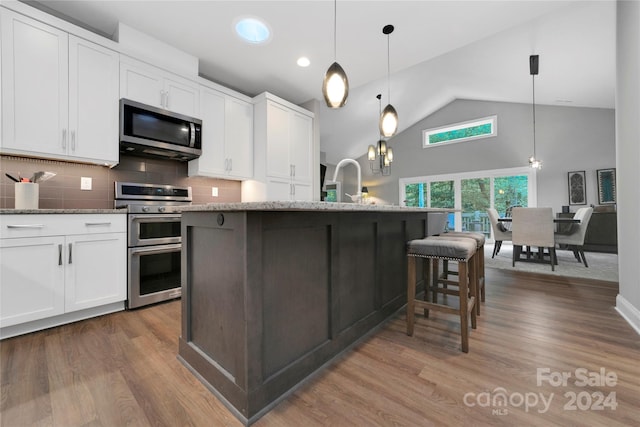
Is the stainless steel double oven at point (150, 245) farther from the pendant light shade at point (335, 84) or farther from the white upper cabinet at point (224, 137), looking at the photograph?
the pendant light shade at point (335, 84)

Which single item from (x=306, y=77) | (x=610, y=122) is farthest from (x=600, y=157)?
(x=306, y=77)

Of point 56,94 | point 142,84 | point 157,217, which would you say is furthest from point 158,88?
point 157,217

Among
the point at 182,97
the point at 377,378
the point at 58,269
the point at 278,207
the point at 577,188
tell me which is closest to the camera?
the point at 278,207

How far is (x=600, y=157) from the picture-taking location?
5668 millimetres

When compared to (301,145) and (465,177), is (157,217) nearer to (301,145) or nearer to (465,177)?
(301,145)

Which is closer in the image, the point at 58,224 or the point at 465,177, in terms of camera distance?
the point at 58,224

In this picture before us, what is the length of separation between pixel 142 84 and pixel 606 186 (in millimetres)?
8447

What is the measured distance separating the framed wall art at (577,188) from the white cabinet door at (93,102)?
8374 mm

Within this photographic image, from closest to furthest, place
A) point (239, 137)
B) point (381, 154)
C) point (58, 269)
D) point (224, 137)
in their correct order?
point (58, 269) → point (224, 137) → point (239, 137) → point (381, 154)

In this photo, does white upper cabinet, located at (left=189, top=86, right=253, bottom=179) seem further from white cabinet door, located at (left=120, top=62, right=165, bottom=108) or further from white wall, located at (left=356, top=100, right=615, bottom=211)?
white wall, located at (left=356, top=100, right=615, bottom=211)

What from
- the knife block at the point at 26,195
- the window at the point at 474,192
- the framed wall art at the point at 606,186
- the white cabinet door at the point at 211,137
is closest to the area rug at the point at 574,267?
the framed wall art at the point at 606,186

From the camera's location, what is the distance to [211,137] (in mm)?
3125

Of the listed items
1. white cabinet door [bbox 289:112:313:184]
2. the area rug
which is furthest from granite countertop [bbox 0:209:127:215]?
the area rug

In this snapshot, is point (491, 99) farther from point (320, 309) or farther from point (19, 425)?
point (19, 425)
